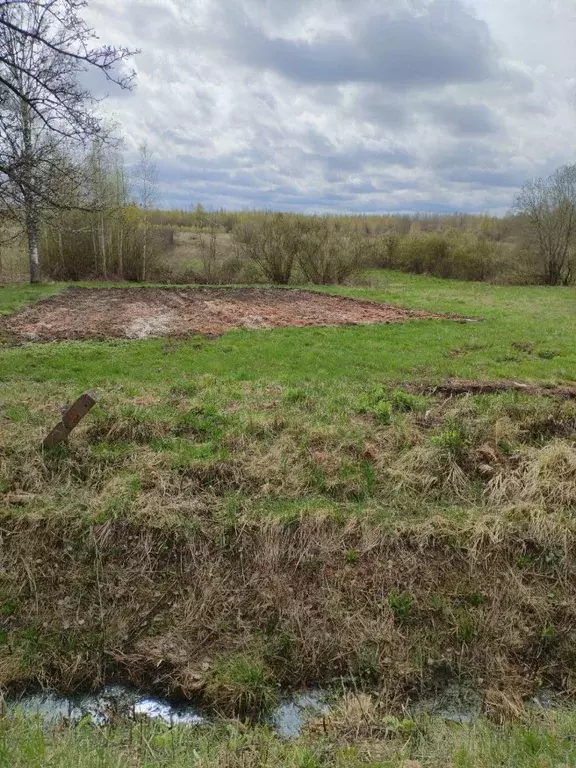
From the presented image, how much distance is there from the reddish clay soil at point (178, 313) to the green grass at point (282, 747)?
29.7ft

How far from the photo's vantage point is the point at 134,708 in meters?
3.99

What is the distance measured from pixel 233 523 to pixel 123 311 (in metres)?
11.1

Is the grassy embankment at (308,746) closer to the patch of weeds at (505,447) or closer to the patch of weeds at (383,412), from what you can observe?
the patch of weeds at (505,447)

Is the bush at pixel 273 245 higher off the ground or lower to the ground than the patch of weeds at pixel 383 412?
higher

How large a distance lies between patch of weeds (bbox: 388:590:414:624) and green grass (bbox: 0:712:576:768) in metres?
0.94

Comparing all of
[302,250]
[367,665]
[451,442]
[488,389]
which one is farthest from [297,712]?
[302,250]

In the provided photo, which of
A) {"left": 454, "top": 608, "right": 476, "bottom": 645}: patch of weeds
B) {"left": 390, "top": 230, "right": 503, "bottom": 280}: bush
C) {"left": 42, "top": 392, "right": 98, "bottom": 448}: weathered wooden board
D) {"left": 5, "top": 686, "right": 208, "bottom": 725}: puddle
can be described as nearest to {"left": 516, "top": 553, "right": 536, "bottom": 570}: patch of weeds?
{"left": 454, "top": 608, "right": 476, "bottom": 645}: patch of weeds

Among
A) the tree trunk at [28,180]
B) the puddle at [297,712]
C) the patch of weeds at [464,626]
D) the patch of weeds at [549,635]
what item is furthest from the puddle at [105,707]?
the tree trunk at [28,180]

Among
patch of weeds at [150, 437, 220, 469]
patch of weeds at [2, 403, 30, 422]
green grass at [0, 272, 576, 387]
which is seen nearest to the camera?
patch of weeds at [150, 437, 220, 469]

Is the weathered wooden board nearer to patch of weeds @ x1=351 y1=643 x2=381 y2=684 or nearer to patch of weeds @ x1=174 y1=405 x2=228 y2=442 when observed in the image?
patch of weeds @ x1=174 y1=405 x2=228 y2=442

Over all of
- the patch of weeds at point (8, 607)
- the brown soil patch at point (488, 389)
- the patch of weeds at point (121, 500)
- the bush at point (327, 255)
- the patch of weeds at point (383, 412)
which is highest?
the bush at point (327, 255)

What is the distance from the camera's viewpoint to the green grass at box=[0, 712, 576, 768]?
9.55 ft

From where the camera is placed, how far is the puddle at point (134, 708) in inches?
152

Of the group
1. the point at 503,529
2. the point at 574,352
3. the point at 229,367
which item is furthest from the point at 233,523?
the point at 574,352
